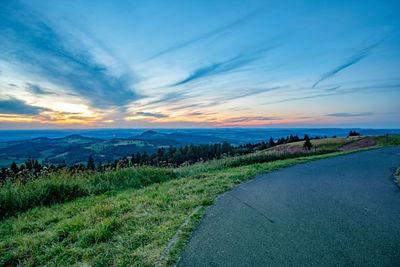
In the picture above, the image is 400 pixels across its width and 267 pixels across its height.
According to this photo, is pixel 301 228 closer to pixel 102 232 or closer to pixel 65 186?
pixel 102 232

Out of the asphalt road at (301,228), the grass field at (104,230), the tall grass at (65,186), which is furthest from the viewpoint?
the tall grass at (65,186)

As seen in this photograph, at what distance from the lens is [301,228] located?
3.60 metres

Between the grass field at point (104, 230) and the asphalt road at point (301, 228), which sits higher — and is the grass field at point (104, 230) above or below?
below

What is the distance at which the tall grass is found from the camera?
Result: 231 inches

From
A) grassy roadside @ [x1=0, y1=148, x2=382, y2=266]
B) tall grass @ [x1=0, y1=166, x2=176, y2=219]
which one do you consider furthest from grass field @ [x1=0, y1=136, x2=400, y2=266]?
tall grass @ [x1=0, y1=166, x2=176, y2=219]

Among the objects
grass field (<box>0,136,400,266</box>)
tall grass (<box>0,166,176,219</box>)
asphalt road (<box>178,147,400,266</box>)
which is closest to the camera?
asphalt road (<box>178,147,400,266</box>)

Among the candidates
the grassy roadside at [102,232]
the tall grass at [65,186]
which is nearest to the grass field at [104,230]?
the grassy roadside at [102,232]

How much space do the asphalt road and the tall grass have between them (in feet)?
15.7

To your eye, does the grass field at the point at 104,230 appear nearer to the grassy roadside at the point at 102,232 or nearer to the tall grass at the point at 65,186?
the grassy roadside at the point at 102,232

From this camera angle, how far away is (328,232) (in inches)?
134

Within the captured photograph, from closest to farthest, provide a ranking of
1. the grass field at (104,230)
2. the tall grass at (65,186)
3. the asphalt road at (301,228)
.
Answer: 1. the asphalt road at (301,228)
2. the grass field at (104,230)
3. the tall grass at (65,186)

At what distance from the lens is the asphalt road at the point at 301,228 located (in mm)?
2783

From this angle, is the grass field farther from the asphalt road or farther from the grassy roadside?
the asphalt road

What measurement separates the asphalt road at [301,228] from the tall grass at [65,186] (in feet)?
15.7
